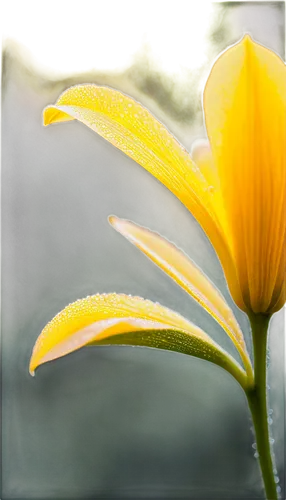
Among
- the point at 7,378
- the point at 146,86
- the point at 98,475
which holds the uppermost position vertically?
the point at 146,86

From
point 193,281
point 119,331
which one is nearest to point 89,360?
point 193,281

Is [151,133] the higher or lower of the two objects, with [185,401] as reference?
higher

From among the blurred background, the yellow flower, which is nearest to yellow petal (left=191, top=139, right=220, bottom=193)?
the yellow flower

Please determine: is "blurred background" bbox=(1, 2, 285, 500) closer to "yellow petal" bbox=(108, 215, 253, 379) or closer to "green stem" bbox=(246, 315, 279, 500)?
"yellow petal" bbox=(108, 215, 253, 379)

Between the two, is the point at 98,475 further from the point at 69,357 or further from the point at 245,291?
the point at 245,291

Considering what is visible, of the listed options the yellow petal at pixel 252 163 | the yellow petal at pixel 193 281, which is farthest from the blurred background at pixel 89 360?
the yellow petal at pixel 252 163

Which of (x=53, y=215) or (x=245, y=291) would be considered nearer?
(x=245, y=291)

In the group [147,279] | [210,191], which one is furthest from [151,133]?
[147,279]

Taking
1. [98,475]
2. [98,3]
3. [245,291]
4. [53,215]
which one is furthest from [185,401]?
[98,3]
